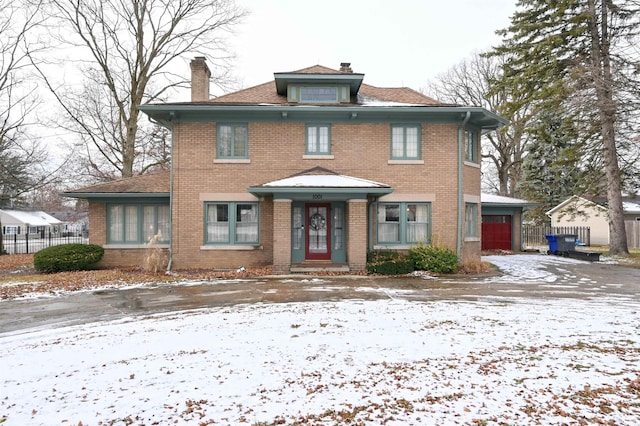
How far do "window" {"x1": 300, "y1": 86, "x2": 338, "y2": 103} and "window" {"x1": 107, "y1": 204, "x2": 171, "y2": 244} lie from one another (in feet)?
23.7

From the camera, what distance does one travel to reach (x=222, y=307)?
27.8ft

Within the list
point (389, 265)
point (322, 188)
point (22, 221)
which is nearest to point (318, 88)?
point (322, 188)

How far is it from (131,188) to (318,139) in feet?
25.9

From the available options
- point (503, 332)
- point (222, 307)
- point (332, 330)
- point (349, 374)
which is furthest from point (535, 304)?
point (222, 307)

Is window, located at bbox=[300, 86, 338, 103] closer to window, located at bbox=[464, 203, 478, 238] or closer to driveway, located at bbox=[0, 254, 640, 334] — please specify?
window, located at bbox=[464, 203, 478, 238]

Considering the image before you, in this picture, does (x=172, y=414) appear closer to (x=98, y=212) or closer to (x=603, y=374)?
(x=603, y=374)

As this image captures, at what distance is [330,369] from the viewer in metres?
4.89

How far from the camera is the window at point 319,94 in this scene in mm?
15195

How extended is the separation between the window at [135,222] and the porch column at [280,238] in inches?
199

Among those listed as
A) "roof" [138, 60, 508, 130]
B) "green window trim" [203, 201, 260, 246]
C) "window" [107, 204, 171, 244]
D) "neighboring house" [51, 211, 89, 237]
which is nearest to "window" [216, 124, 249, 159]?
"roof" [138, 60, 508, 130]

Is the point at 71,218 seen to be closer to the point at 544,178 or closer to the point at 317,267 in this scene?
the point at 317,267

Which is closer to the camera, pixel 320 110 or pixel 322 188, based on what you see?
pixel 322 188

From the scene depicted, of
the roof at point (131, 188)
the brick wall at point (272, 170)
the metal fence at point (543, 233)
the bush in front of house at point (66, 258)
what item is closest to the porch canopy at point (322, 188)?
the brick wall at point (272, 170)

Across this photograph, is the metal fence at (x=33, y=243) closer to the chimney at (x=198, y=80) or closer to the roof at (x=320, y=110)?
the chimney at (x=198, y=80)
